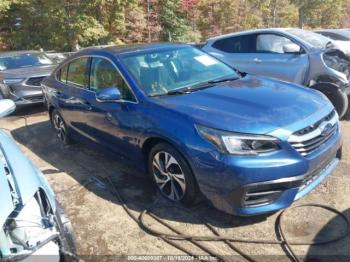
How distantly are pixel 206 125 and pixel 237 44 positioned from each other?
4569 mm

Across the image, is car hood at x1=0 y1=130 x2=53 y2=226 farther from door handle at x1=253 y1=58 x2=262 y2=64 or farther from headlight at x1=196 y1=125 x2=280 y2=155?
door handle at x1=253 y1=58 x2=262 y2=64

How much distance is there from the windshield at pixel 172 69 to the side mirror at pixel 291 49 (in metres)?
2.30

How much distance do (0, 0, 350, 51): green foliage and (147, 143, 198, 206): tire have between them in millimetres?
16085

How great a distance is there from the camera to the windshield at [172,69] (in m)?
4.04

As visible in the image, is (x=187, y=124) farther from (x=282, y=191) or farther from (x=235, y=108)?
(x=282, y=191)

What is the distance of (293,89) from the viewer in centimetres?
396

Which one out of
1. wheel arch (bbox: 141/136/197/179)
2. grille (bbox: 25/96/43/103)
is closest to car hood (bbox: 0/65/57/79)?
grille (bbox: 25/96/43/103)

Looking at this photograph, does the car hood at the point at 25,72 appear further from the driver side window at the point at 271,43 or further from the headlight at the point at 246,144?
the headlight at the point at 246,144

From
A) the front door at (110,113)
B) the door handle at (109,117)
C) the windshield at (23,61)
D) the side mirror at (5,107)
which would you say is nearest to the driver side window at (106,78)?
the front door at (110,113)

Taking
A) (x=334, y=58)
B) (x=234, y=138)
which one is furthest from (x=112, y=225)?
(x=334, y=58)

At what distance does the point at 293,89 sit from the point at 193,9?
2536cm

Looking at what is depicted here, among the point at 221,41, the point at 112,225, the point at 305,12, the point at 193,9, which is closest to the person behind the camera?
the point at 112,225

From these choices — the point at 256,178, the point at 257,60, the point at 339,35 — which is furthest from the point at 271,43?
the point at 256,178

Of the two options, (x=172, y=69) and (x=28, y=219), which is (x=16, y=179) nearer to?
(x=28, y=219)
